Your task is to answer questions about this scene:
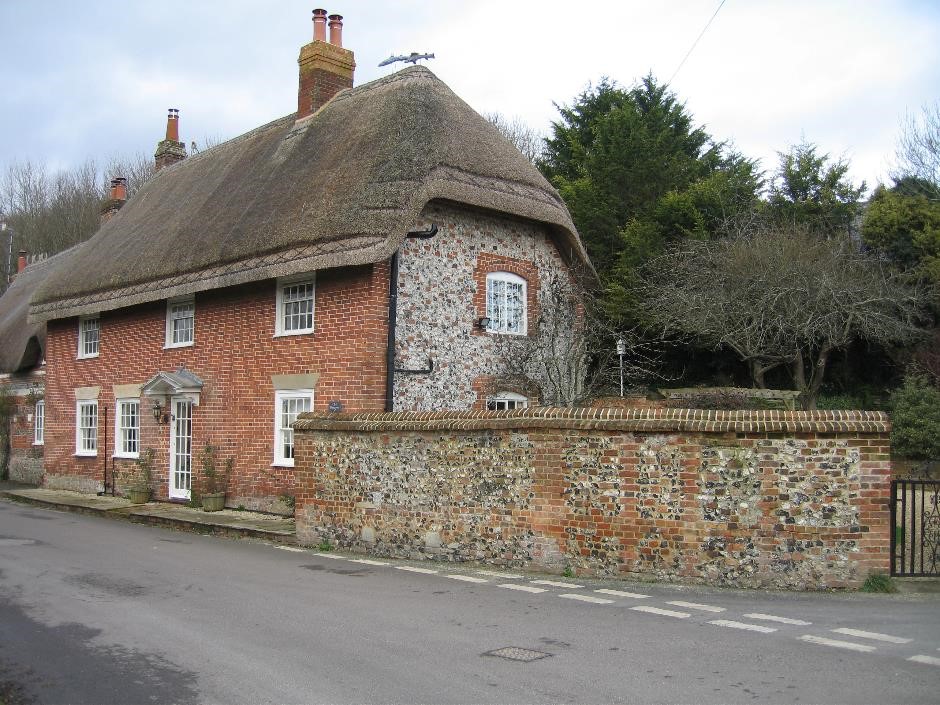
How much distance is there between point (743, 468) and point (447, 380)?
7395 millimetres

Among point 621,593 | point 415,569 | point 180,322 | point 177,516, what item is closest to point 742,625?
point 621,593

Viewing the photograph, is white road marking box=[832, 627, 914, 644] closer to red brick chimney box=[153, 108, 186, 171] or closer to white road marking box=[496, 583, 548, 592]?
white road marking box=[496, 583, 548, 592]

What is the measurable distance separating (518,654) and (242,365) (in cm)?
1177

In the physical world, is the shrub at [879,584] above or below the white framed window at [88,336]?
below

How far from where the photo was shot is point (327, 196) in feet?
52.3

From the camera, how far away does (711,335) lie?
20469 millimetres

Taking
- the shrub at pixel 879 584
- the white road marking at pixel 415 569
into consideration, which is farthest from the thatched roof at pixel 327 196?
the shrub at pixel 879 584

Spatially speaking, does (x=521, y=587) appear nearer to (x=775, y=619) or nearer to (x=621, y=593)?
(x=621, y=593)

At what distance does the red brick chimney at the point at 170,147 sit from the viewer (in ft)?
90.0

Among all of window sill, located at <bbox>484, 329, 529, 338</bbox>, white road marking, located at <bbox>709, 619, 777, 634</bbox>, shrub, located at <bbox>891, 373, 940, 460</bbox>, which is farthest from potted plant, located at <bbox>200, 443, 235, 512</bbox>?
shrub, located at <bbox>891, 373, 940, 460</bbox>

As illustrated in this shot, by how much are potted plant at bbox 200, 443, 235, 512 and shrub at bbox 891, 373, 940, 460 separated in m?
14.4

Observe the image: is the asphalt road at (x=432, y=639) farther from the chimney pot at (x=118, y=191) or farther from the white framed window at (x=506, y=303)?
the chimney pot at (x=118, y=191)

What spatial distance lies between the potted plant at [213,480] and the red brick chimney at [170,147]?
13.1 metres

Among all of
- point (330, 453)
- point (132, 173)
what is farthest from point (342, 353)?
point (132, 173)
